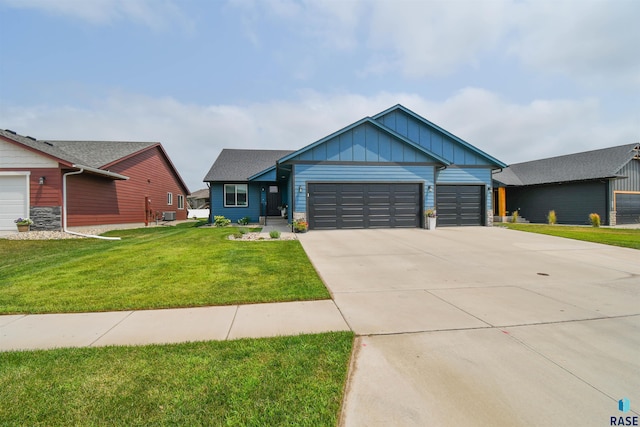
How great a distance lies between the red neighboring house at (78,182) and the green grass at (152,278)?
471cm

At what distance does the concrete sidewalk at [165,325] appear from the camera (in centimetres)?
306

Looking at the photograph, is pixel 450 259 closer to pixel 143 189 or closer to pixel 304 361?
pixel 304 361

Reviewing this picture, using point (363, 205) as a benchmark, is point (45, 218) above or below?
below

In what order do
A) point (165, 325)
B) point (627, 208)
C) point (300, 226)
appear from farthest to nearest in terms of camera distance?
point (627, 208) → point (300, 226) → point (165, 325)

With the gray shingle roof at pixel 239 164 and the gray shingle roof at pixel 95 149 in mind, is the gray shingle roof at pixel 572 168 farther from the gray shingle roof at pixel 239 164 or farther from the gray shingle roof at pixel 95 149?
the gray shingle roof at pixel 95 149

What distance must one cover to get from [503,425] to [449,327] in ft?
5.02

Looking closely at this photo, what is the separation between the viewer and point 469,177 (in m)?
15.2

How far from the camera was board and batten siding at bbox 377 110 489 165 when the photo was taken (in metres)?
15.4

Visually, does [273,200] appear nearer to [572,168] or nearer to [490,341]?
[490,341]

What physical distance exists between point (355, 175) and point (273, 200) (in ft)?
28.1

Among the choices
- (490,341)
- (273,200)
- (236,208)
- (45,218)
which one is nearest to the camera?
(490,341)

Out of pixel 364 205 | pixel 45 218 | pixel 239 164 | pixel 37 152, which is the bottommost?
pixel 45 218

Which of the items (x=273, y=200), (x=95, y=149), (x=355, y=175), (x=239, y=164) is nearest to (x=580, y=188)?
(x=355, y=175)

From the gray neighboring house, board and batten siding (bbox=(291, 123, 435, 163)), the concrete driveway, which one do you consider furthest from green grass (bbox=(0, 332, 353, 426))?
the gray neighboring house
